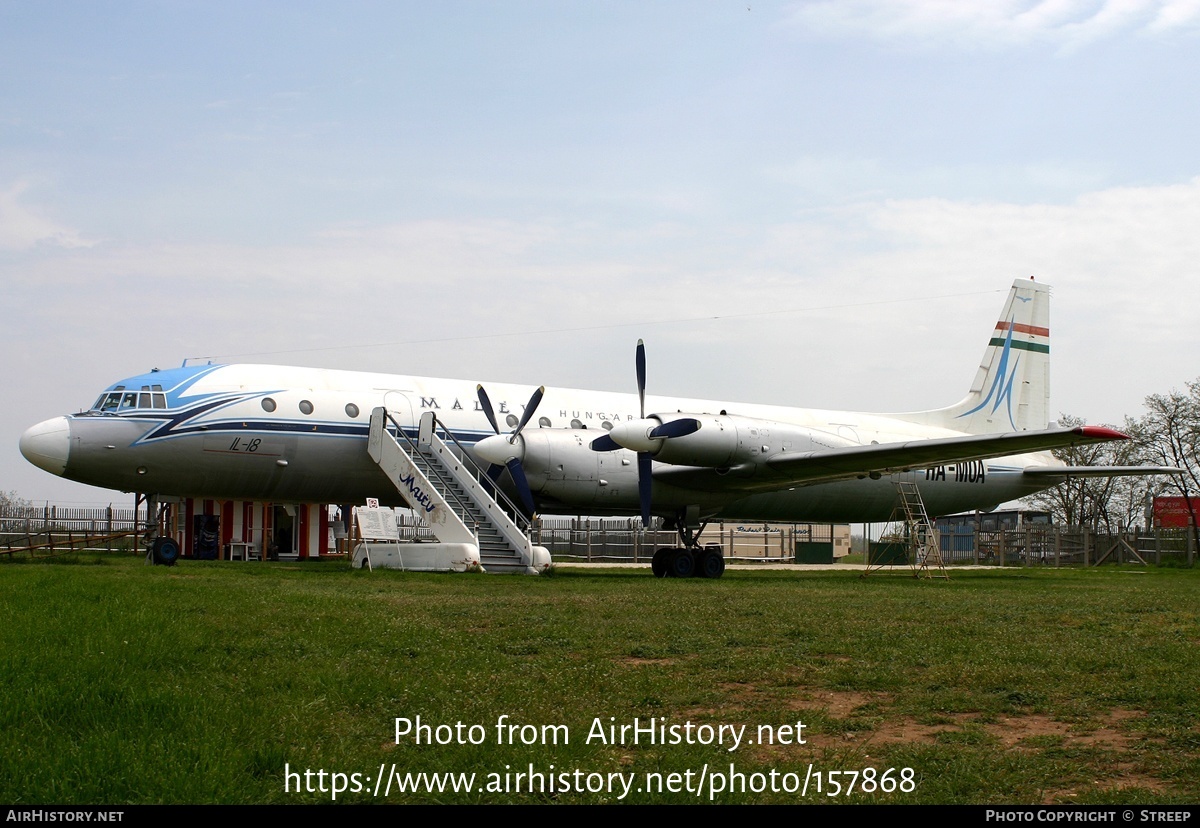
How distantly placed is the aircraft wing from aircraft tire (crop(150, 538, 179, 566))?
10.2m

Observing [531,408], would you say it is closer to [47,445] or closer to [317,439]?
[317,439]

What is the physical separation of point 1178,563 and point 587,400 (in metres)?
27.2

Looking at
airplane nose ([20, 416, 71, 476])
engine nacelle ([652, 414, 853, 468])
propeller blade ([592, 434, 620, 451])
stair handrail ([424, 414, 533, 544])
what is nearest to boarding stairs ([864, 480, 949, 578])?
engine nacelle ([652, 414, 853, 468])

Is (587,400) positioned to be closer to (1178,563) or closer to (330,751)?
(330,751)

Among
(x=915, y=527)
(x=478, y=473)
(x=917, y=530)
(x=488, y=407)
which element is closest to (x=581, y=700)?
(x=488, y=407)

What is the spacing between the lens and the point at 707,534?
4941cm

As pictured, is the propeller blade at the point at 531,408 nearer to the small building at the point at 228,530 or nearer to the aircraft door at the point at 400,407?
the aircraft door at the point at 400,407

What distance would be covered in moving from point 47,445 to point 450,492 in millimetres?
7980

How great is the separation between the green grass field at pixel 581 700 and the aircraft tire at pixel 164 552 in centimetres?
893

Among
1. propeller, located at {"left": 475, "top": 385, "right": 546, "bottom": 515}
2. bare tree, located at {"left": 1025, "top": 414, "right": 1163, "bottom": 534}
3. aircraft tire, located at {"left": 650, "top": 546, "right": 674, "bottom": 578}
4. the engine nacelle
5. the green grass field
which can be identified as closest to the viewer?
the green grass field

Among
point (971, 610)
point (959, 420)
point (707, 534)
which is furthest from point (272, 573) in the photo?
point (707, 534)

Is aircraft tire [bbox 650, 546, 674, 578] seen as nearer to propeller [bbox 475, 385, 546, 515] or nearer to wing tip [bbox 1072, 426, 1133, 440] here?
propeller [bbox 475, 385, 546, 515]

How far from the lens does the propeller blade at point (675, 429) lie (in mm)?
A: 21484

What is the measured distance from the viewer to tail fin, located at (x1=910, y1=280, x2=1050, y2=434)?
31609mm
